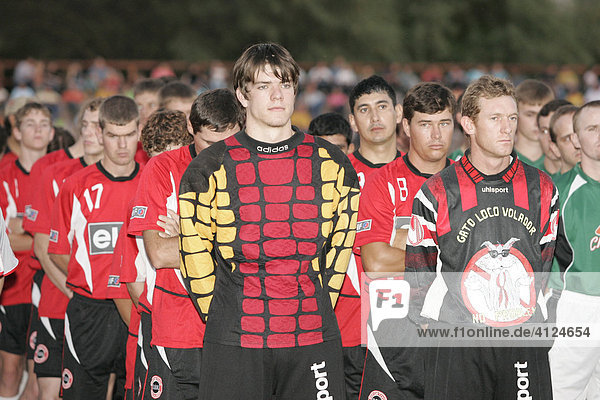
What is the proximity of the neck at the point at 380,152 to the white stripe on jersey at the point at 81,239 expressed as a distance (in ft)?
7.00

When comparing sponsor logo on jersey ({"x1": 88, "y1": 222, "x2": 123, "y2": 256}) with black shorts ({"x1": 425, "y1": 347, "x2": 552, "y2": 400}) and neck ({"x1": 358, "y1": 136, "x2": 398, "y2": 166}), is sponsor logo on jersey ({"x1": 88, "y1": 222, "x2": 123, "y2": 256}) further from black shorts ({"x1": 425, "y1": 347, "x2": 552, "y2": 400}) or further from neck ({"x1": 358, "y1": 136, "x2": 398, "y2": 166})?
black shorts ({"x1": 425, "y1": 347, "x2": 552, "y2": 400})

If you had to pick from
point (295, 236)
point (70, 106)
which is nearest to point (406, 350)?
point (295, 236)

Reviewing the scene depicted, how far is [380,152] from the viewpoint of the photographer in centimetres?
607

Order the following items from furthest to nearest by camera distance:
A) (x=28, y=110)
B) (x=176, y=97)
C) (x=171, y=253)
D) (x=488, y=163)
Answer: (x=28, y=110), (x=176, y=97), (x=171, y=253), (x=488, y=163)

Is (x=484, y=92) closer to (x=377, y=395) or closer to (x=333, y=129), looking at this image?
(x=377, y=395)

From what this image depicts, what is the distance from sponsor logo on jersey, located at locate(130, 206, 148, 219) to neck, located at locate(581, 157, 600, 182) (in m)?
2.92

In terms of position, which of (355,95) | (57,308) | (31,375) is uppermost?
(355,95)

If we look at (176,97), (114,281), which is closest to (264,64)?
(114,281)

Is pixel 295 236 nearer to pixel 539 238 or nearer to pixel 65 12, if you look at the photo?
pixel 539 238

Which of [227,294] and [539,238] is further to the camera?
[539,238]

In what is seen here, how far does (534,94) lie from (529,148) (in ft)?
1.77

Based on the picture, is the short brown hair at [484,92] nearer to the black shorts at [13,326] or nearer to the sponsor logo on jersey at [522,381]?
the sponsor logo on jersey at [522,381]

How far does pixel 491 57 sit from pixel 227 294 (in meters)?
41.9

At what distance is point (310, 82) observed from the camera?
27.0m
